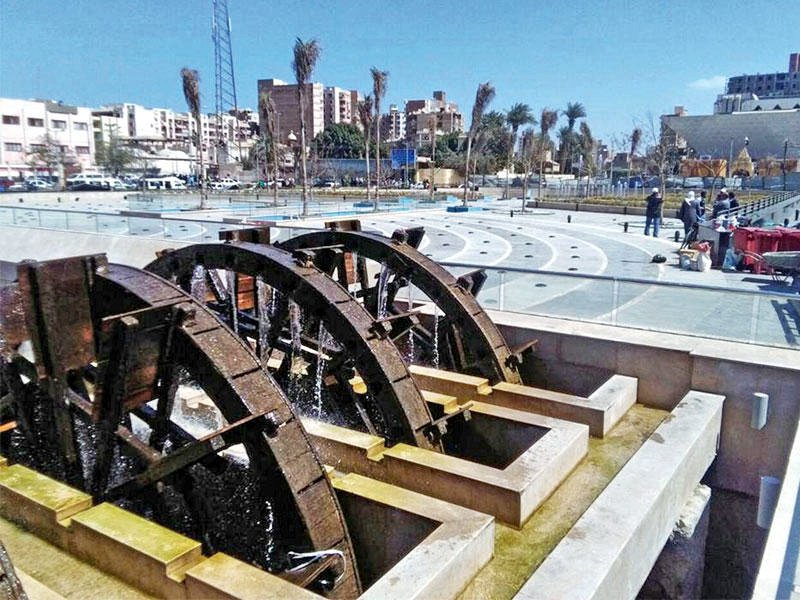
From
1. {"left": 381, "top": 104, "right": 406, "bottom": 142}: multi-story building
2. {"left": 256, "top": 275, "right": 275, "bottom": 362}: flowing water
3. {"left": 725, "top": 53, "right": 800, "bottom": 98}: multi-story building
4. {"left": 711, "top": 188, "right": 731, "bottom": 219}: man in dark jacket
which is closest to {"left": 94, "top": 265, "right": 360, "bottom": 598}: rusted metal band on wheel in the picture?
{"left": 256, "top": 275, "right": 275, "bottom": 362}: flowing water

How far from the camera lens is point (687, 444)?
643cm

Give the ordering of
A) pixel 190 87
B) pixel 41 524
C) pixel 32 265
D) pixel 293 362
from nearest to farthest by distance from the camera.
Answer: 1. pixel 41 524
2. pixel 32 265
3. pixel 293 362
4. pixel 190 87

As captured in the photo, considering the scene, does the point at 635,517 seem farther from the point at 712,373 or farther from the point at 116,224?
the point at 116,224

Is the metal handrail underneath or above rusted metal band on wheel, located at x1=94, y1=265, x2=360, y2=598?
above

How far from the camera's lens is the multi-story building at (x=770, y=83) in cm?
15254

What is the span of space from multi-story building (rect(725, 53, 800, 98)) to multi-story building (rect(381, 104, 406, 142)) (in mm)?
80342

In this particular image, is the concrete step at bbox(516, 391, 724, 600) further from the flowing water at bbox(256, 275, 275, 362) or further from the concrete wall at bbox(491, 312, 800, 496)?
the flowing water at bbox(256, 275, 275, 362)

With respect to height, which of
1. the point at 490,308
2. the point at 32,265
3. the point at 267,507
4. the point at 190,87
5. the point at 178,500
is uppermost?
the point at 190,87

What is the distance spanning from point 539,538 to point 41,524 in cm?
397

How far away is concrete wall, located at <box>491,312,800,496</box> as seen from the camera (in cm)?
731

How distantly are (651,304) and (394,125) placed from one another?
156 meters

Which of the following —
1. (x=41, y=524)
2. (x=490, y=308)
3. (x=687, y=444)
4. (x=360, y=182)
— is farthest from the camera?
(x=360, y=182)

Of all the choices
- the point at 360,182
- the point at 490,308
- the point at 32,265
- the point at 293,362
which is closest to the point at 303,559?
the point at 32,265

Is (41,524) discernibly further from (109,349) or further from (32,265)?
(32,265)
